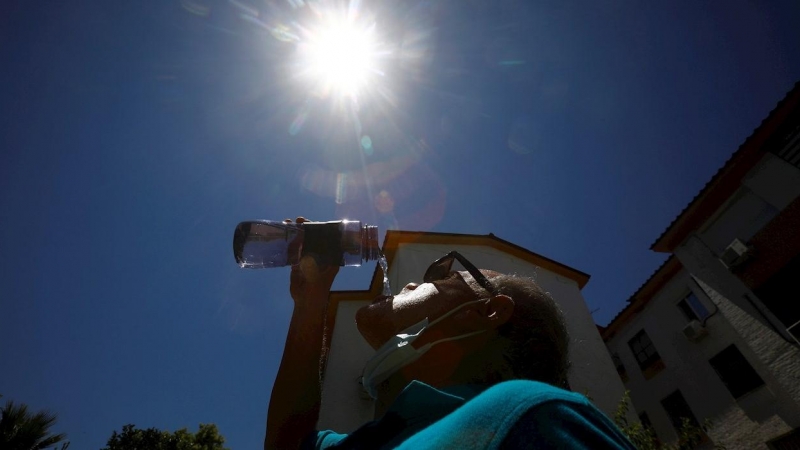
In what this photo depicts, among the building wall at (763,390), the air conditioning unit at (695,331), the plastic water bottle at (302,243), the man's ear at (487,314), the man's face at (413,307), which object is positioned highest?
the air conditioning unit at (695,331)

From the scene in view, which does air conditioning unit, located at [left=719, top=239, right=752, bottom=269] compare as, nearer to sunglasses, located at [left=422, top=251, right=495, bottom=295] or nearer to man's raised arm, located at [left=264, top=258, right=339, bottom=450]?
sunglasses, located at [left=422, top=251, right=495, bottom=295]

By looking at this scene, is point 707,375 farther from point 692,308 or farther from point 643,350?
point 643,350

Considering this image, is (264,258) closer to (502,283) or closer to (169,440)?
(502,283)

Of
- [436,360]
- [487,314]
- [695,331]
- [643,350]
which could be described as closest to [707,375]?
[695,331]

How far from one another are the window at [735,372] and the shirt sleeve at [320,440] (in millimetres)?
16282

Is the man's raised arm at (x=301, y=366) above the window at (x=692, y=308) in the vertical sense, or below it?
below

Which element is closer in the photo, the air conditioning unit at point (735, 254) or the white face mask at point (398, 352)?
the white face mask at point (398, 352)

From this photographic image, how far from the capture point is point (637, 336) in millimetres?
17672

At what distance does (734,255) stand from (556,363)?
47.5 ft

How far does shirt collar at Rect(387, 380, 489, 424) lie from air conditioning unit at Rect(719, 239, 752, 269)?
14968 mm

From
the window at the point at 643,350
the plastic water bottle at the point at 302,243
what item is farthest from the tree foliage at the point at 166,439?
the window at the point at 643,350

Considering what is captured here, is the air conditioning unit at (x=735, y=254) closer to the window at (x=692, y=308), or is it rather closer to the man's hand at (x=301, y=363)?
the window at (x=692, y=308)

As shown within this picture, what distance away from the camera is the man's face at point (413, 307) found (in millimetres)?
1937

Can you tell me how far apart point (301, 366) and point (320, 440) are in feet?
2.05
